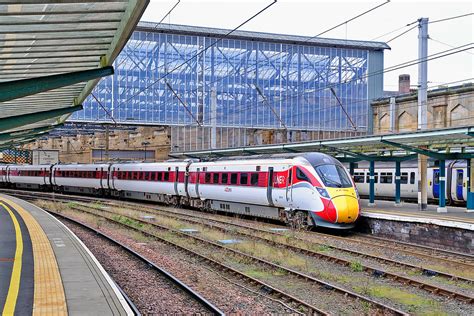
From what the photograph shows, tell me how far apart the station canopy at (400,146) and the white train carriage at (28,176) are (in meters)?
29.3

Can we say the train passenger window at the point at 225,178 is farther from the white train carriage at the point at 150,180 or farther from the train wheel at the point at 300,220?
the train wheel at the point at 300,220

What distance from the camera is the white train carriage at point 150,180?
33344mm

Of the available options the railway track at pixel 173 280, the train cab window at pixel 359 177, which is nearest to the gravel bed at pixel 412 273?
the railway track at pixel 173 280

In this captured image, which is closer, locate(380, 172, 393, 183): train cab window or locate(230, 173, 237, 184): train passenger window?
locate(230, 173, 237, 184): train passenger window

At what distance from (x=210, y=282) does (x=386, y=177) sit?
2418 centimetres

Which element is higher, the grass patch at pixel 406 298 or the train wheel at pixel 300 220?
the train wheel at pixel 300 220

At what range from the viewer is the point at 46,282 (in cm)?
1099

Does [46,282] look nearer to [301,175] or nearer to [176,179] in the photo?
[301,175]

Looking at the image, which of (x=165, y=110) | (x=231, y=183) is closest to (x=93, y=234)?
(x=231, y=183)

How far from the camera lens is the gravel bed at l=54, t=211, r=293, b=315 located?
1062cm

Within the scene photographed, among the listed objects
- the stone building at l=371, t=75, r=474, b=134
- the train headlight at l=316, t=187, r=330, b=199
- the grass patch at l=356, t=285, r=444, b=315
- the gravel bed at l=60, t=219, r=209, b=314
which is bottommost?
the grass patch at l=356, t=285, r=444, b=315

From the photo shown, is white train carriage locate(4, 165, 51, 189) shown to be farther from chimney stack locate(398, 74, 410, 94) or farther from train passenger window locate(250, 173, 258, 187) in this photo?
chimney stack locate(398, 74, 410, 94)

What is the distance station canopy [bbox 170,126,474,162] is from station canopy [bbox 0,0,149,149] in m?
10.8

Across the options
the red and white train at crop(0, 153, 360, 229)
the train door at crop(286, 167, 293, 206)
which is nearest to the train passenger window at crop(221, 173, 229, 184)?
the red and white train at crop(0, 153, 360, 229)
